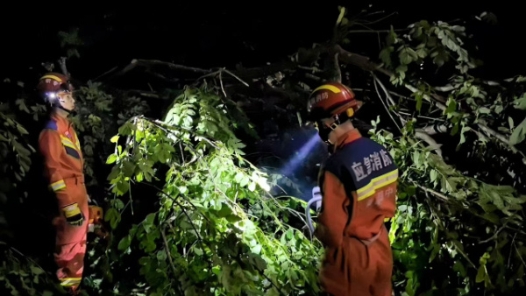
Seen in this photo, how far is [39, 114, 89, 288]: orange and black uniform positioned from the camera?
9.71 feet

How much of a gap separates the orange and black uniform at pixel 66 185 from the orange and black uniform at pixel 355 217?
55.1 inches

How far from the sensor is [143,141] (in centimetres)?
312

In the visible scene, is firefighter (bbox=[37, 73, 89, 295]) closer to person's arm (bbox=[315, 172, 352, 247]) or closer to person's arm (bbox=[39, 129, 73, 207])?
person's arm (bbox=[39, 129, 73, 207])

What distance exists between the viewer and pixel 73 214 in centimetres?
308

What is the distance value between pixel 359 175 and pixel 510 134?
184 cm

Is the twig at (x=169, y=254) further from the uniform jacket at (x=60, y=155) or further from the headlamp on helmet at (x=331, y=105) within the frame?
the headlamp on helmet at (x=331, y=105)

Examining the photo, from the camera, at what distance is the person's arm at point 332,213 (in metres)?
2.31

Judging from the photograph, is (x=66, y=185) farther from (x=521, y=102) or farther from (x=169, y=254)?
(x=521, y=102)

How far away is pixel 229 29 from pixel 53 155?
235 cm

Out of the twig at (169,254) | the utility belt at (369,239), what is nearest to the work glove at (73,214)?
the twig at (169,254)

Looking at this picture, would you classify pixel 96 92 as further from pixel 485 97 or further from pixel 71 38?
pixel 485 97

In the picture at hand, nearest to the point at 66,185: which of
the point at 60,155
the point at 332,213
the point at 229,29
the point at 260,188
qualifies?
the point at 60,155

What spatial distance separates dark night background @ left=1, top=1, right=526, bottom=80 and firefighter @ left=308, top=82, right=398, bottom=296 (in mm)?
2347

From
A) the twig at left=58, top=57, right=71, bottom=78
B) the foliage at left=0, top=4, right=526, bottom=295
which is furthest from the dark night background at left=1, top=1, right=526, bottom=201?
the foliage at left=0, top=4, right=526, bottom=295
